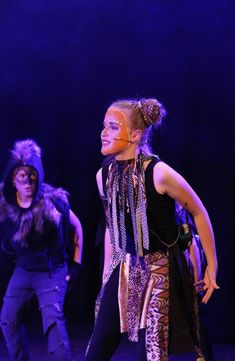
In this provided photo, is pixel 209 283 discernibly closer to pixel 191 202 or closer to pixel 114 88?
pixel 191 202

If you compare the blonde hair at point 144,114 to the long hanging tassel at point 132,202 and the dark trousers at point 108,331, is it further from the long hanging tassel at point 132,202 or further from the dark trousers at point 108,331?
the dark trousers at point 108,331

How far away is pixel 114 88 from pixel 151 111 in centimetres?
244

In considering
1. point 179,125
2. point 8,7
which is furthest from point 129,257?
point 8,7

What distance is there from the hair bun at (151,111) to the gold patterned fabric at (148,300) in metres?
0.64

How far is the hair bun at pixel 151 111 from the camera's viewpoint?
2.98 m

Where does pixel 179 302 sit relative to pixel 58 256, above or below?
below

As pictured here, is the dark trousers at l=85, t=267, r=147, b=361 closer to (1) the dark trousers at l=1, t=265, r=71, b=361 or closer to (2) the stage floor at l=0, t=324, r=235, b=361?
(1) the dark trousers at l=1, t=265, r=71, b=361

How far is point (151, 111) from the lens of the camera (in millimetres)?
2977

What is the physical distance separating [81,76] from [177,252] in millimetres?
2865

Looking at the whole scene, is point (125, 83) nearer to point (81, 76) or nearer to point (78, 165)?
point (81, 76)

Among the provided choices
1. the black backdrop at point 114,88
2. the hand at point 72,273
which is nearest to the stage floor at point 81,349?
the black backdrop at point 114,88

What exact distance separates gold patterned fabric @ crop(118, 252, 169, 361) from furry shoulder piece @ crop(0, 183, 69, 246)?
1.30m

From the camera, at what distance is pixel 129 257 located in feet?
9.60

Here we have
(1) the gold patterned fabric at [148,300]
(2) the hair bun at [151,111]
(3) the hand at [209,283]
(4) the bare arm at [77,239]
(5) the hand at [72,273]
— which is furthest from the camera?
(4) the bare arm at [77,239]
